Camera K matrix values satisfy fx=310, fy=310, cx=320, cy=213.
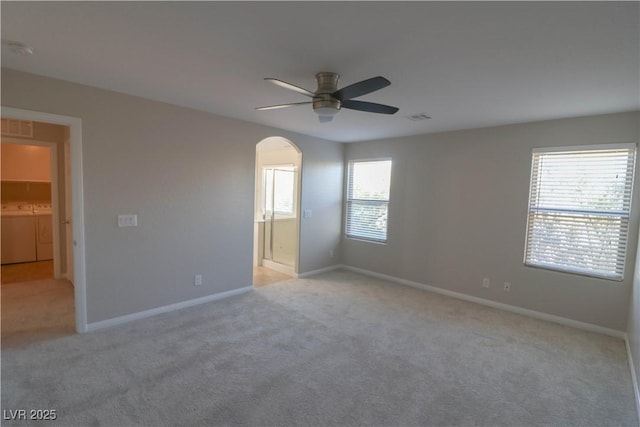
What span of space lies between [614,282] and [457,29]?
3.43m

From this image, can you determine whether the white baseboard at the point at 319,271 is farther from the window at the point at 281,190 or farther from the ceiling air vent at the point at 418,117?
the ceiling air vent at the point at 418,117

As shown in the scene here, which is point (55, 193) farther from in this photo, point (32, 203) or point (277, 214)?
point (277, 214)

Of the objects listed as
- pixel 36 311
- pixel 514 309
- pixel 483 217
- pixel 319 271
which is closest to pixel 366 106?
pixel 483 217

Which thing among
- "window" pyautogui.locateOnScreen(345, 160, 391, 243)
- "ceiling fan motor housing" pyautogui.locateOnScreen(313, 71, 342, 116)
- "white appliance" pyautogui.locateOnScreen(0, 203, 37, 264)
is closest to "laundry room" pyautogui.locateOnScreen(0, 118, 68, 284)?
"white appliance" pyautogui.locateOnScreen(0, 203, 37, 264)

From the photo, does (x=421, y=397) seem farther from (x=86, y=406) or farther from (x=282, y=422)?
(x=86, y=406)

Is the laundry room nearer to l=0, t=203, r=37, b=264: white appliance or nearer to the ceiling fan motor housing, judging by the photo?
l=0, t=203, r=37, b=264: white appliance

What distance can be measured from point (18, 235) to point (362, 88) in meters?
6.75

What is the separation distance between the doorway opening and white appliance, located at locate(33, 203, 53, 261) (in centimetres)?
388

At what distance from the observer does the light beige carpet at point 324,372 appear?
6.88 feet

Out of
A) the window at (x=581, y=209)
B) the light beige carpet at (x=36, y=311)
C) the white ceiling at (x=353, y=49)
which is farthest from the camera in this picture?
the window at (x=581, y=209)

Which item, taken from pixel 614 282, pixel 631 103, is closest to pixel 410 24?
pixel 631 103

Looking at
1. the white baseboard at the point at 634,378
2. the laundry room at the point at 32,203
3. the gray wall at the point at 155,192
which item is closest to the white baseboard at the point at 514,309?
the white baseboard at the point at 634,378

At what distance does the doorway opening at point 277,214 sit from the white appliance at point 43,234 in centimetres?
388

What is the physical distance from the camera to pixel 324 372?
8.41ft
